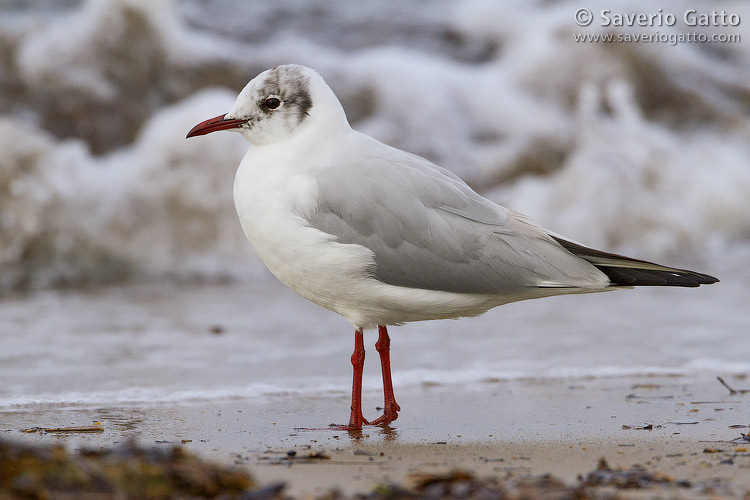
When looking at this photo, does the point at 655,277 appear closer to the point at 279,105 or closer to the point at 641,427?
the point at 641,427

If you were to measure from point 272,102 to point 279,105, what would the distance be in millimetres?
34

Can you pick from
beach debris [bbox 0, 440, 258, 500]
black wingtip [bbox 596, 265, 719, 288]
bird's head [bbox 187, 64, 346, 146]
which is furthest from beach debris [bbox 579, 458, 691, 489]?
bird's head [bbox 187, 64, 346, 146]

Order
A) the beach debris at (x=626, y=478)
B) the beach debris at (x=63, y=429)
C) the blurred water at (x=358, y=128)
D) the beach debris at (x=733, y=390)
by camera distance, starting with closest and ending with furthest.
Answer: the beach debris at (x=626, y=478) < the beach debris at (x=63, y=429) < the beach debris at (x=733, y=390) < the blurred water at (x=358, y=128)

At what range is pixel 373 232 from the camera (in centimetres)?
395

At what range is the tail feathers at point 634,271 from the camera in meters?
3.98

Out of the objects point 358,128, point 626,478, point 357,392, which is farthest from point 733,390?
point 358,128

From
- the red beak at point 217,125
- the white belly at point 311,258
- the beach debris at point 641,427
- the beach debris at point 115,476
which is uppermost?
the red beak at point 217,125

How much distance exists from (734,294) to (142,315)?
14.3ft

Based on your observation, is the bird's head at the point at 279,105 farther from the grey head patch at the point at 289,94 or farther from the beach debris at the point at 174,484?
the beach debris at the point at 174,484

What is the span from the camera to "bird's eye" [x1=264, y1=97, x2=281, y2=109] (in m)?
4.17

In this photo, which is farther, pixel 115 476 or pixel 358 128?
pixel 358 128

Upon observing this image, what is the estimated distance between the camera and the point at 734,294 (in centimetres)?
724

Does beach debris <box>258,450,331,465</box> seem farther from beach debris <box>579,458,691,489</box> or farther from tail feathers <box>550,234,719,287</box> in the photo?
tail feathers <box>550,234,719,287</box>

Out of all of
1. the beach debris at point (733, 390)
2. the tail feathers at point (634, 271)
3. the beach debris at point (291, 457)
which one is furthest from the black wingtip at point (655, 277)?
the beach debris at point (291, 457)
